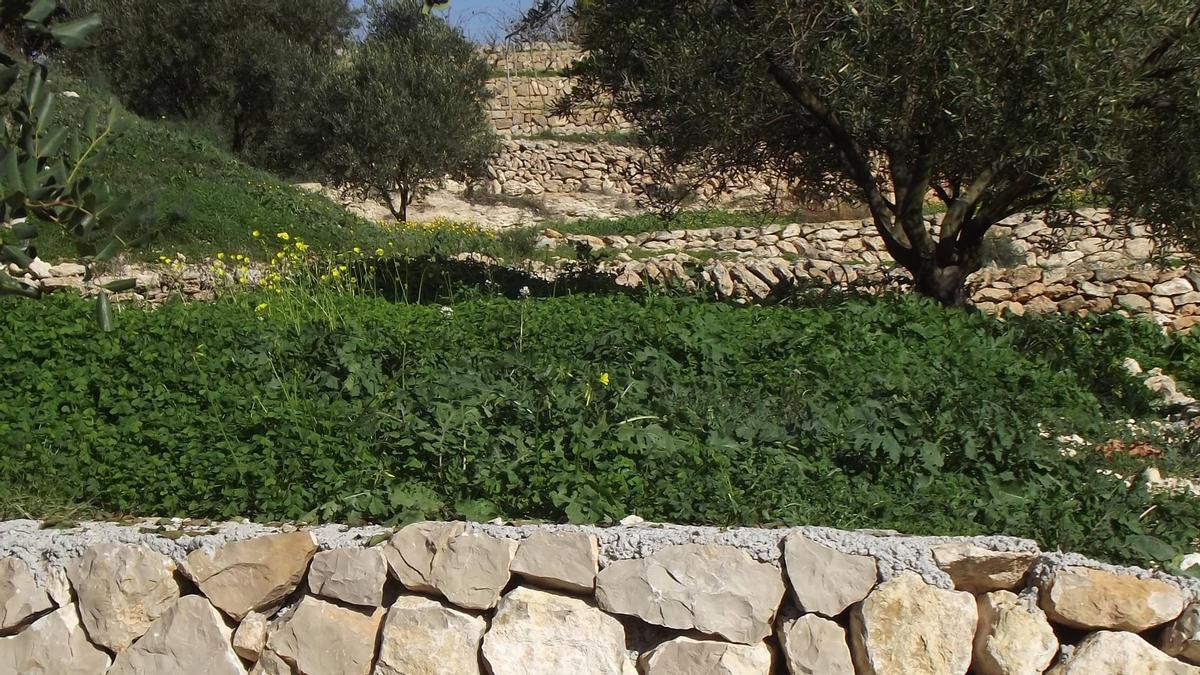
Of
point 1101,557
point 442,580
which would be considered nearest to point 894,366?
point 1101,557

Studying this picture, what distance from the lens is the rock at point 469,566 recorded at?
3.84 m

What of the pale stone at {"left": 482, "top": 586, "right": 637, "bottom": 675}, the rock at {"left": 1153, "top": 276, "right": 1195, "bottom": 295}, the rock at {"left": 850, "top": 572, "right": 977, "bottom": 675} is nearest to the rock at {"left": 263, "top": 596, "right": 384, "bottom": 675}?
the pale stone at {"left": 482, "top": 586, "right": 637, "bottom": 675}

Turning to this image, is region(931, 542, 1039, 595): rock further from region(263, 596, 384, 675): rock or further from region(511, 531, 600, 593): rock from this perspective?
region(263, 596, 384, 675): rock

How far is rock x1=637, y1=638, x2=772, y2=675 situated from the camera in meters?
3.74

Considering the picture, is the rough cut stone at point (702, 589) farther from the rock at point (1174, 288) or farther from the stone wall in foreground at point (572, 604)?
the rock at point (1174, 288)

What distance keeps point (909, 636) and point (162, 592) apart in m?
2.63

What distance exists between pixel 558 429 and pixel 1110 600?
6.72ft

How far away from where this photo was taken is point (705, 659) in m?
3.74

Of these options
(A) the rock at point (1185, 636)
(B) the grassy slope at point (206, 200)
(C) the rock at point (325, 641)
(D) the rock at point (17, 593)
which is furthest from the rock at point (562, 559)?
(B) the grassy slope at point (206, 200)

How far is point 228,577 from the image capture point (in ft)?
12.8

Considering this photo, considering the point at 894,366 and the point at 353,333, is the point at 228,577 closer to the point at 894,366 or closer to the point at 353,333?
the point at 353,333

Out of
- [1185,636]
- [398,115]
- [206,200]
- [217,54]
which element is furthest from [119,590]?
[217,54]

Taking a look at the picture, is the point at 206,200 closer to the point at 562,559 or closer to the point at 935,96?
the point at 935,96

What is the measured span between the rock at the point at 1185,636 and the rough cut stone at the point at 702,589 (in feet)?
4.22
